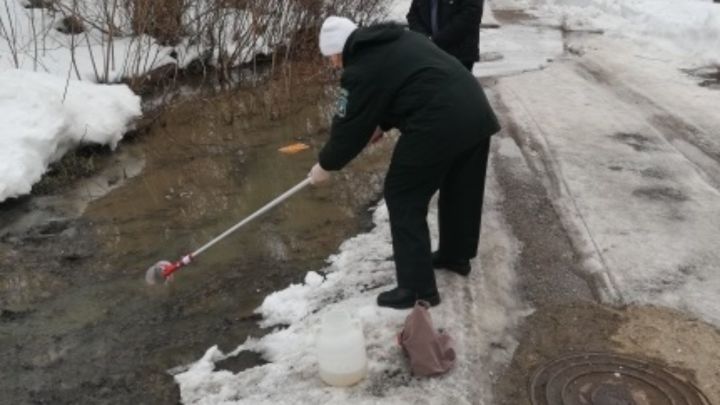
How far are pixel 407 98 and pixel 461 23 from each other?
193 cm

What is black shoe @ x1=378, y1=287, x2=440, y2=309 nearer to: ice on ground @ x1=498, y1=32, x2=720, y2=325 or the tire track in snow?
ice on ground @ x1=498, y1=32, x2=720, y2=325

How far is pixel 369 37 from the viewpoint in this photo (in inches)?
137

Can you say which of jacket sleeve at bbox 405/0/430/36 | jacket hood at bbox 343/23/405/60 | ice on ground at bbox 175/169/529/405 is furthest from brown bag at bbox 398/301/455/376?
jacket sleeve at bbox 405/0/430/36

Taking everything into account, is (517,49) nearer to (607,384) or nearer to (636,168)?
(636,168)

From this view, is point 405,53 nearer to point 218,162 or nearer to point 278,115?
point 218,162

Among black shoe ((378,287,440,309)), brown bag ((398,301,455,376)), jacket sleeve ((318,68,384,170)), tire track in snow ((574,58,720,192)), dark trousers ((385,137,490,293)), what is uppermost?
jacket sleeve ((318,68,384,170))

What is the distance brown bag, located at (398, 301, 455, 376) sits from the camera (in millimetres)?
3244

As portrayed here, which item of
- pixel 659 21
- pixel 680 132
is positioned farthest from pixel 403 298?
pixel 659 21

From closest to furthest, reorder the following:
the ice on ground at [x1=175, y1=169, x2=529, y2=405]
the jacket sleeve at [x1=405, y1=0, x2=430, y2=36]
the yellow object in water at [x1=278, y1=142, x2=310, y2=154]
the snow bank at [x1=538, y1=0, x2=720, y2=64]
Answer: the ice on ground at [x1=175, y1=169, x2=529, y2=405] → the jacket sleeve at [x1=405, y1=0, x2=430, y2=36] → the yellow object in water at [x1=278, y1=142, x2=310, y2=154] → the snow bank at [x1=538, y1=0, x2=720, y2=64]

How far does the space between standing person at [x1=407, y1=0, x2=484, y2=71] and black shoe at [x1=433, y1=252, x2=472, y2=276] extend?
184 cm

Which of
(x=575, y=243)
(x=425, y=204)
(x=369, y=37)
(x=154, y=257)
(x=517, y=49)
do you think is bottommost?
(x=517, y=49)

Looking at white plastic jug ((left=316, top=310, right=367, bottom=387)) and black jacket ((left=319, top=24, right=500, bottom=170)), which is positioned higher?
black jacket ((left=319, top=24, right=500, bottom=170))

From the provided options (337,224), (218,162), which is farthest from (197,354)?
(218,162)

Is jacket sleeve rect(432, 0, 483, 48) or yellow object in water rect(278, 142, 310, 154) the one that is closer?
jacket sleeve rect(432, 0, 483, 48)
